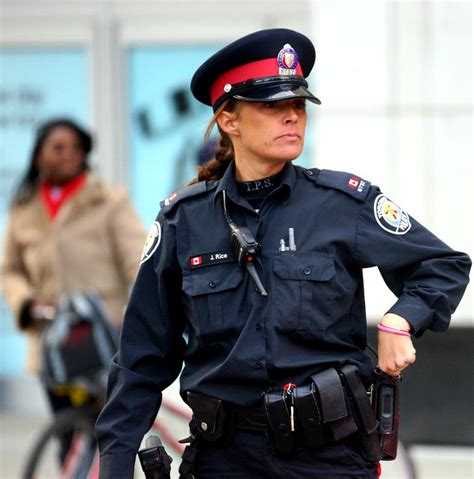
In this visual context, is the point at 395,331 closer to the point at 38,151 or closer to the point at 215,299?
the point at 215,299

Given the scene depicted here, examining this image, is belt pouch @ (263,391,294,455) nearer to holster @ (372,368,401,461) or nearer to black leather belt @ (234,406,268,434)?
black leather belt @ (234,406,268,434)

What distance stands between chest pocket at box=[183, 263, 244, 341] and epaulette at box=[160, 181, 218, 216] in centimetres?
22

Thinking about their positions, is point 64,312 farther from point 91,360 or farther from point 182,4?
point 182,4

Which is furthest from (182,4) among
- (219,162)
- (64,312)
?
(219,162)

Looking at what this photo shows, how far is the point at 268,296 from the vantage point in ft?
9.96

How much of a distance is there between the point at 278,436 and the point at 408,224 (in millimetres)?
614

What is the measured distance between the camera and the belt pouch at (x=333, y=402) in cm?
298

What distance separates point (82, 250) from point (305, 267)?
118 inches

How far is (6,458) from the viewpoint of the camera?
306 inches

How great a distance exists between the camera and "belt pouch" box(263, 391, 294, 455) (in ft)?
9.77

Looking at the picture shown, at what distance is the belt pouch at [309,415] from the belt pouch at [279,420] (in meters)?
0.03

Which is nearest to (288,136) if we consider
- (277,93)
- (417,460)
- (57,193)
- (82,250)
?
(277,93)

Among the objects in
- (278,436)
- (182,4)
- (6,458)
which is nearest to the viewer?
(278,436)

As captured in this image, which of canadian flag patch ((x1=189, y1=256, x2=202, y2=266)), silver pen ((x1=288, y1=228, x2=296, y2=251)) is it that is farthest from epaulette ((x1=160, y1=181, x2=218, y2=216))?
silver pen ((x1=288, y1=228, x2=296, y2=251))
